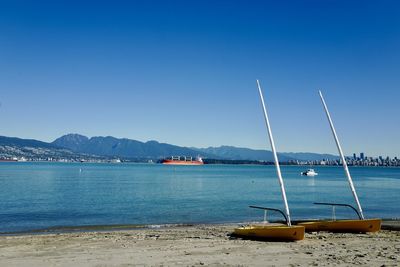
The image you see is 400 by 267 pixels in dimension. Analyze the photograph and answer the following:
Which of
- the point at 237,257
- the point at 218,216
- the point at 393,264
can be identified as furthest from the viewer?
the point at 218,216

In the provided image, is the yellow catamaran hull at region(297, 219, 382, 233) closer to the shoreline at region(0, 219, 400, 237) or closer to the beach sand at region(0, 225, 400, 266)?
the beach sand at region(0, 225, 400, 266)

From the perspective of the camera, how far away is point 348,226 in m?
29.7

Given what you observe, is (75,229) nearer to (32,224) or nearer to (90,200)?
(32,224)

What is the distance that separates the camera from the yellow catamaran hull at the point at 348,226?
97.4 ft

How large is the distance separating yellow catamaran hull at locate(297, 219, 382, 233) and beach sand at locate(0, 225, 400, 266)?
0.67 metres

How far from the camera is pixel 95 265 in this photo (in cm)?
1978

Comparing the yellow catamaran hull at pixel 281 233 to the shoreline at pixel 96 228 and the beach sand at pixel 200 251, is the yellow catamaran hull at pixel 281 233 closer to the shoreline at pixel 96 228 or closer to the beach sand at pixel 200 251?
the beach sand at pixel 200 251

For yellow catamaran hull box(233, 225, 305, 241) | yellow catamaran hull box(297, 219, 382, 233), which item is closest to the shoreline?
yellow catamaran hull box(297, 219, 382, 233)

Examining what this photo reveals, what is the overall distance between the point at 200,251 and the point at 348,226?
38.7ft

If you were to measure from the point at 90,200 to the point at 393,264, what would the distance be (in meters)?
52.8

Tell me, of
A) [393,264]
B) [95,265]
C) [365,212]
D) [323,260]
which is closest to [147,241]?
[95,265]

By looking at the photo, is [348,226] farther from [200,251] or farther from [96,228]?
[96,228]

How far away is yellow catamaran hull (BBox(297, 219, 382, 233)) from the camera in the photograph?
29.7m

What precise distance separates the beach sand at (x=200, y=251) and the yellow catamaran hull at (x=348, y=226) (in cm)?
67
